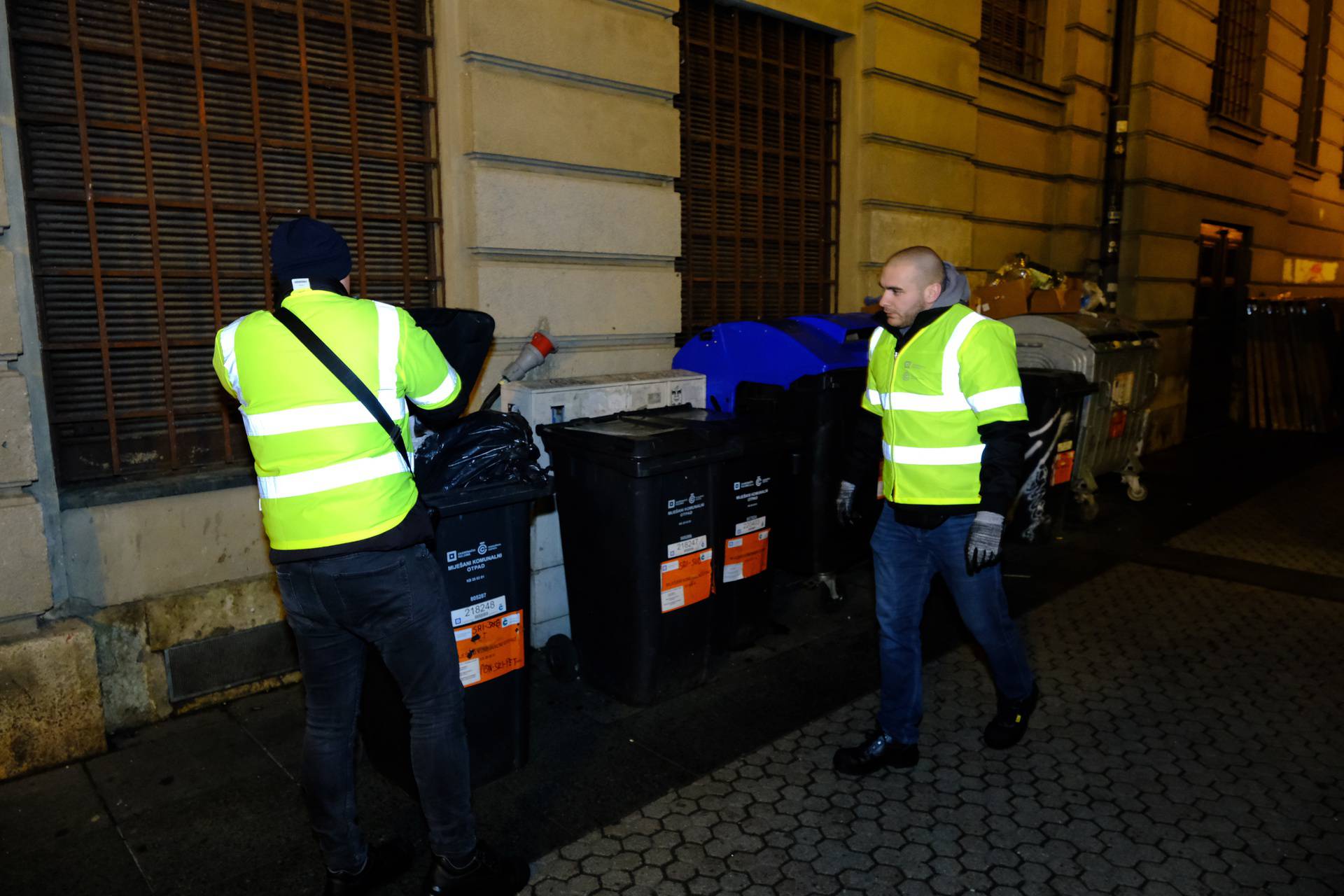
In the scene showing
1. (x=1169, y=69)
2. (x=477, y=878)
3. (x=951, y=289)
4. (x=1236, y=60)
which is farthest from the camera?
(x=1236, y=60)

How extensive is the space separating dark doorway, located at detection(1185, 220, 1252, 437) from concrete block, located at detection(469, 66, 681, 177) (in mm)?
8324

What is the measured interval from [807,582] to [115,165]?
3.90m

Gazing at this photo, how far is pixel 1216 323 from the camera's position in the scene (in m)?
11.7

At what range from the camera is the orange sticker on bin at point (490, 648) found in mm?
3258

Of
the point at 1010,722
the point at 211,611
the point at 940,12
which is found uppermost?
the point at 940,12

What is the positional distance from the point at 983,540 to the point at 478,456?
1.77 m

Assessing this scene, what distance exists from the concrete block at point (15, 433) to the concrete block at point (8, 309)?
0.34 ft

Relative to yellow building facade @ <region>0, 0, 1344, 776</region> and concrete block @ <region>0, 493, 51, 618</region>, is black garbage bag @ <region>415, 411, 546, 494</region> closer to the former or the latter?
yellow building facade @ <region>0, 0, 1344, 776</region>

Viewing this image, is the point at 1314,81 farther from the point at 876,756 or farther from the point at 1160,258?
the point at 876,756

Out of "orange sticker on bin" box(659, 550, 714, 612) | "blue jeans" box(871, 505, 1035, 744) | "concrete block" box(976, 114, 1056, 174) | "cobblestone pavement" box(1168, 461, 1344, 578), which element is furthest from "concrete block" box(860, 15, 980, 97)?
"blue jeans" box(871, 505, 1035, 744)

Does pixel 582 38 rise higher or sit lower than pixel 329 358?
higher

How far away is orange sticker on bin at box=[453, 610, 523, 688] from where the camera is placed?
10.7ft

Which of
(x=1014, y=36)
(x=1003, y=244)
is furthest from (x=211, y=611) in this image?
(x=1014, y=36)

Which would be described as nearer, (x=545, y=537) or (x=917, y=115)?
(x=545, y=537)
